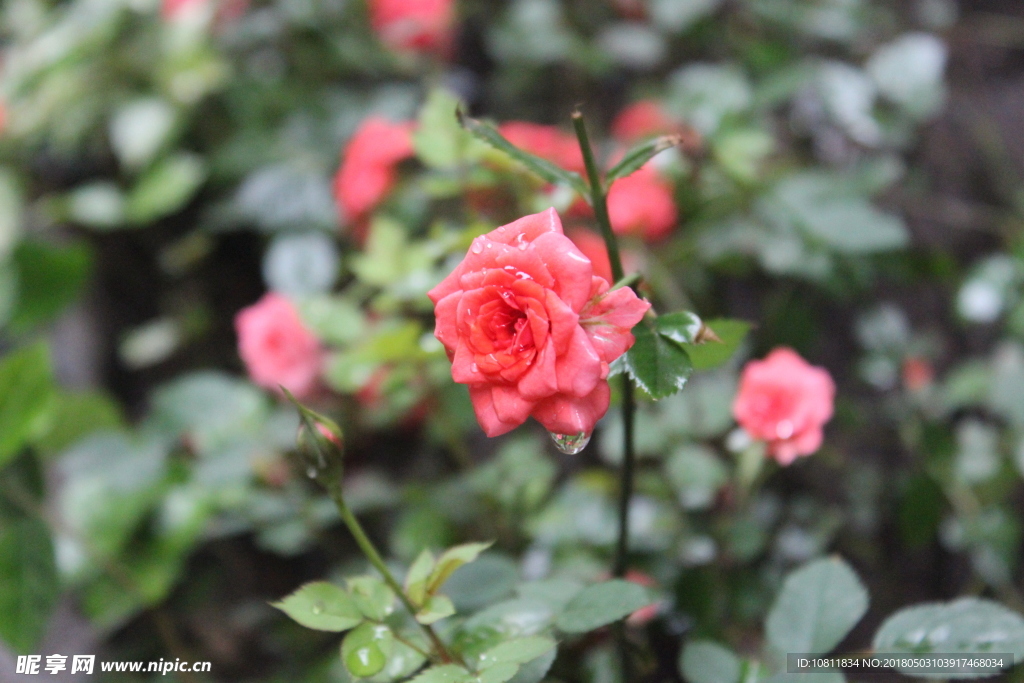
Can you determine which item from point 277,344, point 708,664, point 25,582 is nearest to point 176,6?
point 277,344

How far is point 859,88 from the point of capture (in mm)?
1097

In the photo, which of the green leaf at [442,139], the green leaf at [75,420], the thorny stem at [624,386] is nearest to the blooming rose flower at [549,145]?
the green leaf at [442,139]

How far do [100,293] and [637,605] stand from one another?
1.47m

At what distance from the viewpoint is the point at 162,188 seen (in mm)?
1263

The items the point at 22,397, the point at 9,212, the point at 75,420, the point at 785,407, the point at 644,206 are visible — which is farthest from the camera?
the point at 9,212

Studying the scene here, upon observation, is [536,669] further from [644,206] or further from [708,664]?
[644,206]

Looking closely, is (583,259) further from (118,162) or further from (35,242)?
(118,162)

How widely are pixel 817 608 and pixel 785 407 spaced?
0.17 meters

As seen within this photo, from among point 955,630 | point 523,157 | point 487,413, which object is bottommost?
point 955,630

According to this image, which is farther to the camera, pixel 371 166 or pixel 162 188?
pixel 162 188

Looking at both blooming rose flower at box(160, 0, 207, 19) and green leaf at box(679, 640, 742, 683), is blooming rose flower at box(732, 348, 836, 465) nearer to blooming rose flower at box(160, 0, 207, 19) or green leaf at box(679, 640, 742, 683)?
green leaf at box(679, 640, 742, 683)

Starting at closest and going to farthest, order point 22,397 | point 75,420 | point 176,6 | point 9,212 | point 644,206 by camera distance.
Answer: point 22,397
point 644,206
point 75,420
point 9,212
point 176,6

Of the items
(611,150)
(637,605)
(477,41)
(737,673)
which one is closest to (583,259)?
(637,605)

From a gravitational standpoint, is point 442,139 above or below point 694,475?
above
